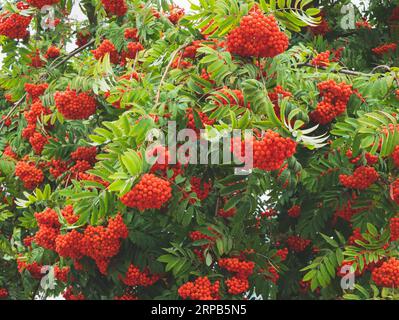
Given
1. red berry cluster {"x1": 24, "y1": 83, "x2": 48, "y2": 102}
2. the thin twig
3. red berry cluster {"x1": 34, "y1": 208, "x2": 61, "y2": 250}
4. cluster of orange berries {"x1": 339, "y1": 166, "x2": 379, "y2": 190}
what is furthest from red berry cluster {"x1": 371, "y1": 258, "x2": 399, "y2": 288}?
red berry cluster {"x1": 24, "y1": 83, "x2": 48, "y2": 102}

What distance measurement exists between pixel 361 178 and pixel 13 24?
3.26 meters

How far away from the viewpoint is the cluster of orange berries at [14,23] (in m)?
5.94

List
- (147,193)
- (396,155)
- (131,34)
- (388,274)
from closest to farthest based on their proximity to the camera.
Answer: (147,193) < (396,155) < (388,274) < (131,34)

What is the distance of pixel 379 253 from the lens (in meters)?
4.34

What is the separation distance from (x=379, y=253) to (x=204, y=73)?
1520mm

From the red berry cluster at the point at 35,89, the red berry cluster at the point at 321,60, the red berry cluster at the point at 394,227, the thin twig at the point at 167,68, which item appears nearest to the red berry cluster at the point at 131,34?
the red berry cluster at the point at 35,89

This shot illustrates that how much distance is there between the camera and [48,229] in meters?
4.64

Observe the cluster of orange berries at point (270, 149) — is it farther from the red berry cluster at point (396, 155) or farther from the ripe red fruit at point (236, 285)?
the ripe red fruit at point (236, 285)

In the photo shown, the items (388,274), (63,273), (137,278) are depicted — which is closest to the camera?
(388,274)

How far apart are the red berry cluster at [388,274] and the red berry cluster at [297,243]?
123 cm

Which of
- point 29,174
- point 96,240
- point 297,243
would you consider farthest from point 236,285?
point 29,174

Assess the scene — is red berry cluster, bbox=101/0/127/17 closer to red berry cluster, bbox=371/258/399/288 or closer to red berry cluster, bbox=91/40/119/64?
red berry cluster, bbox=91/40/119/64

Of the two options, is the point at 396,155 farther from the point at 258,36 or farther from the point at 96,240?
the point at 96,240

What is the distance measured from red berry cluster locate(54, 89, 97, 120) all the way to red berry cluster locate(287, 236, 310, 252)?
1.92m
